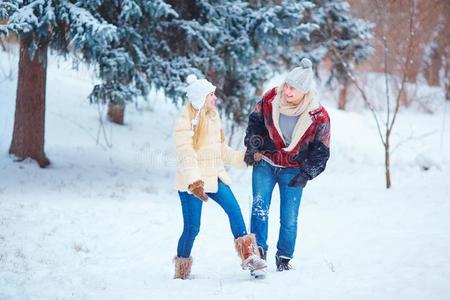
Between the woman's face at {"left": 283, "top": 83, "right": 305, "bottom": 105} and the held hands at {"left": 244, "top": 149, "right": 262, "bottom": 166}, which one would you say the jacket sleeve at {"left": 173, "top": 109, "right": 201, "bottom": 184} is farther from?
the woman's face at {"left": 283, "top": 83, "right": 305, "bottom": 105}

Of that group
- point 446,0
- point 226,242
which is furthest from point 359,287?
point 446,0

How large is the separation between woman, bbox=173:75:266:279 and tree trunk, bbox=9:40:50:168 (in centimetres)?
552

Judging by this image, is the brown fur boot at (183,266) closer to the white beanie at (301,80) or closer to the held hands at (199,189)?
the held hands at (199,189)

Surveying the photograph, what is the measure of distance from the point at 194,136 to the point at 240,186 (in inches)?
239

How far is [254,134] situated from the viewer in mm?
4398

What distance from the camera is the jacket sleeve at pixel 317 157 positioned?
413 centimetres

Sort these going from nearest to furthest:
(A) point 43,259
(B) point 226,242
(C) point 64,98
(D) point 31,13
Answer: (A) point 43,259, (B) point 226,242, (D) point 31,13, (C) point 64,98

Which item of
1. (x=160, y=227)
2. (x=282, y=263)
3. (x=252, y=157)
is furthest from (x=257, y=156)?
(x=160, y=227)

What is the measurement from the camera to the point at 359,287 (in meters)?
3.74

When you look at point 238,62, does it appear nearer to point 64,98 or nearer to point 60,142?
point 60,142

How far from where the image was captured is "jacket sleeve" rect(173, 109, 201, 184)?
397 centimetres

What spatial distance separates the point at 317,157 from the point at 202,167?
954 mm

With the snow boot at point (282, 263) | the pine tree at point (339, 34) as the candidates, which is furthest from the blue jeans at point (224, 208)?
the pine tree at point (339, 34)

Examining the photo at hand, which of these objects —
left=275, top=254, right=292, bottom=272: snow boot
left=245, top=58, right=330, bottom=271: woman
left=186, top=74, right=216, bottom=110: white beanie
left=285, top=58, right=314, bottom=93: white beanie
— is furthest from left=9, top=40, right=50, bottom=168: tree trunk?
left=275, top=254, right=292, bottom=272: snow boot
